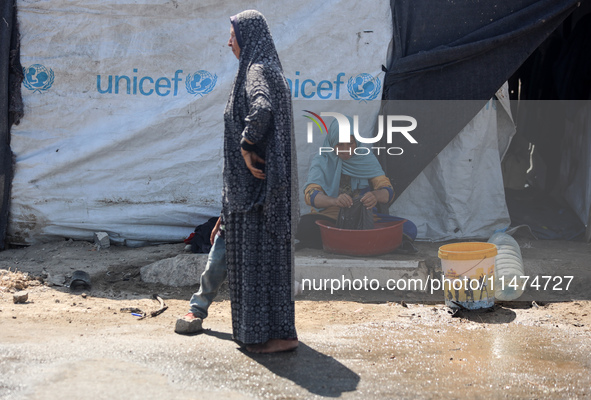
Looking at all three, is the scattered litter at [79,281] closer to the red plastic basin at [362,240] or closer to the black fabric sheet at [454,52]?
the red plastic basin at [362,240]

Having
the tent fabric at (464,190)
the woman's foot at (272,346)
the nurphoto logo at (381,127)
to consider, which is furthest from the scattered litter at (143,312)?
the tent fabric at (464,190)

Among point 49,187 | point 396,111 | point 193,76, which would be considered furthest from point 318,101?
point 49,187

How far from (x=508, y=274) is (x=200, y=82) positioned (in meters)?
3.05

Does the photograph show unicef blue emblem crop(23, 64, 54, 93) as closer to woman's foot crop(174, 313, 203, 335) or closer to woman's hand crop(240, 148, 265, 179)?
woman's foot crop(174, 313, 203, 335)

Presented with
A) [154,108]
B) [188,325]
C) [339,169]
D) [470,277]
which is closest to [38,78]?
[154,108]

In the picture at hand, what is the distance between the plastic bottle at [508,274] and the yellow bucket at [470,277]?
Result: 0.29m

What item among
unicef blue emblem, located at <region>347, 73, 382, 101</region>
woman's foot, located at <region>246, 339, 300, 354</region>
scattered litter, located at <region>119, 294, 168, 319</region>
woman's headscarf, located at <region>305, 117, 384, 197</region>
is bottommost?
scattered litter, located at <region>119, 294, 168, 319</region>

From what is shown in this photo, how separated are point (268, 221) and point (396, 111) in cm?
273

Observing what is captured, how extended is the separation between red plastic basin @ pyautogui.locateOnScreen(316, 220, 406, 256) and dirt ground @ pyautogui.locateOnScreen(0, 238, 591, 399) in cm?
57

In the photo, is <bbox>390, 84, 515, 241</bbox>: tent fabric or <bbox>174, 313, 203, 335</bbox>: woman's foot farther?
<bbox>390, 84, 515, 241</bbox>: tent fabric

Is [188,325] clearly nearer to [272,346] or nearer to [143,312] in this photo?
[272,346]

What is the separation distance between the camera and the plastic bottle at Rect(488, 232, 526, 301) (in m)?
4.50

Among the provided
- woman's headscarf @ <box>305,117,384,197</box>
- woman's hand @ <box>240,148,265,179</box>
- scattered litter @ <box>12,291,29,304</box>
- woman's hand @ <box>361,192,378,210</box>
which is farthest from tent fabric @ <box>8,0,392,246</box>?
woman's hand @ <box>240,148,265,179</box>

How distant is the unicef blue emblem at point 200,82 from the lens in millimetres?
5707
